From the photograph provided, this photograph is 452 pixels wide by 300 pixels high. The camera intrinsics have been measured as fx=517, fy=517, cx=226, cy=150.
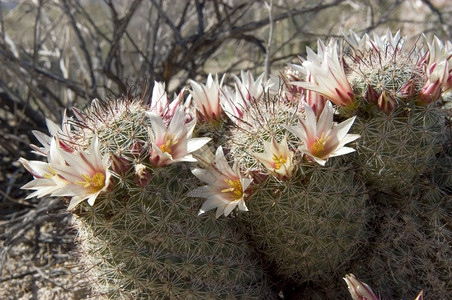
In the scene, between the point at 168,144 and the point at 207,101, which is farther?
the point at 207,101

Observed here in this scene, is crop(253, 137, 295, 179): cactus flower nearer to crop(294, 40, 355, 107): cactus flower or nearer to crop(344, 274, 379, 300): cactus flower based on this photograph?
crop(294, 40, 355, 107): cactus flower

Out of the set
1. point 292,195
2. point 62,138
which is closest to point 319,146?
point 292,195

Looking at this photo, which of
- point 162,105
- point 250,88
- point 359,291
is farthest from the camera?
point 250,88

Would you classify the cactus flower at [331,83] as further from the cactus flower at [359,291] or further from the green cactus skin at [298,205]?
the cactus flower at [359,291]

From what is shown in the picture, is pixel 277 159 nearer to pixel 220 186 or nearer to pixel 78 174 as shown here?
pixel 220 186

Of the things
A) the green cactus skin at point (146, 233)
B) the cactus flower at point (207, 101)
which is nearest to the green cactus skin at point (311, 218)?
the green cactus skin at point (146, 233)
